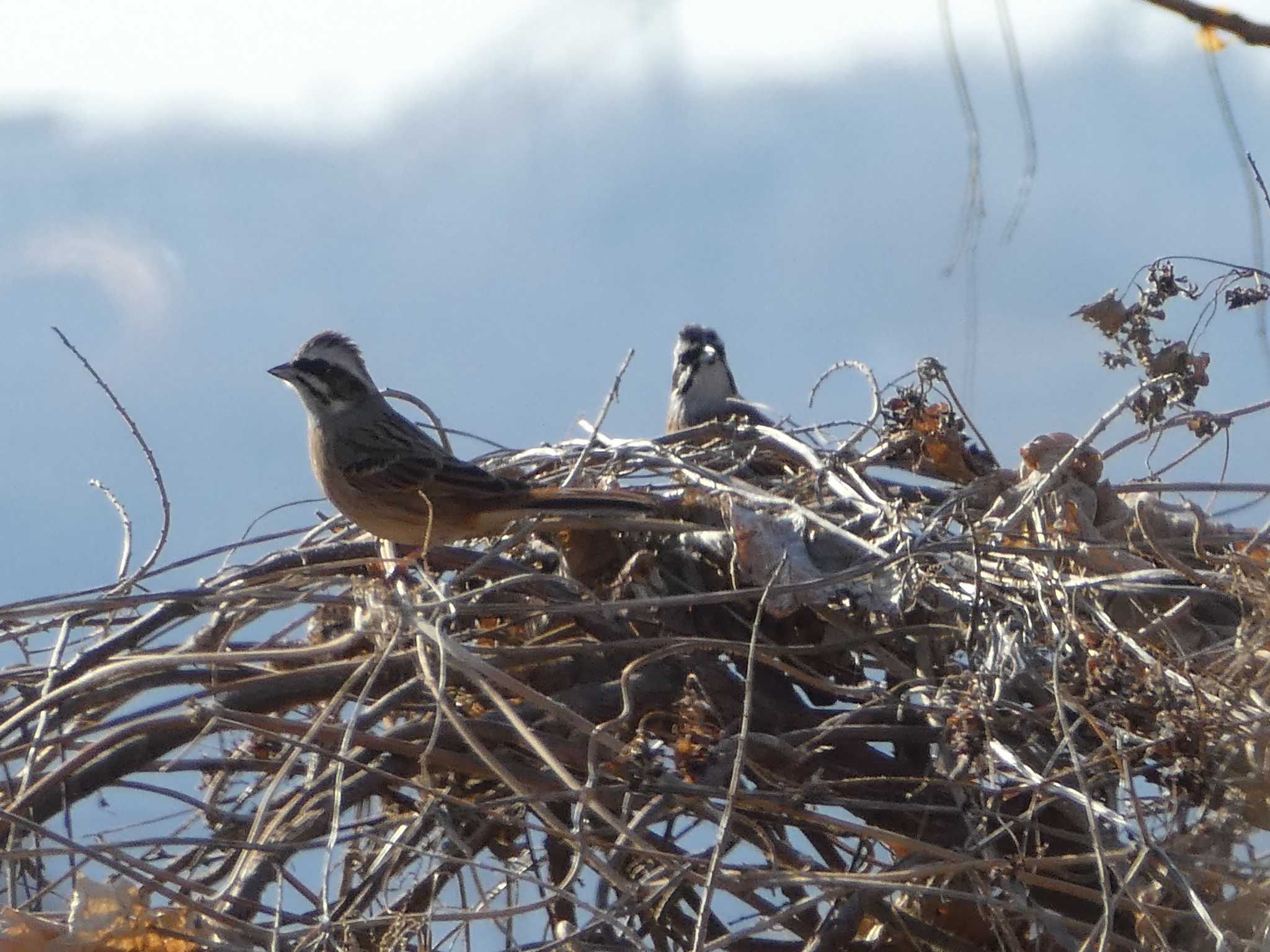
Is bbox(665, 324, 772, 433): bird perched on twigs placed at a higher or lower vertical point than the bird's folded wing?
higher

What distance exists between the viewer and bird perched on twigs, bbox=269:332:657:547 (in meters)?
4.29

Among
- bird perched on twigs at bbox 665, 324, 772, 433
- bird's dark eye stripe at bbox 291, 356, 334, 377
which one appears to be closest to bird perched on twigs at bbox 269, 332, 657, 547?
bird's dark eye stripe at bbox 291, 356, 334, 377

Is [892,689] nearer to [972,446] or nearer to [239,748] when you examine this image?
[972,446]

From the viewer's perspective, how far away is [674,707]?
359 centimetres

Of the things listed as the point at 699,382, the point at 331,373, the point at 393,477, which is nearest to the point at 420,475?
the point at 393,477

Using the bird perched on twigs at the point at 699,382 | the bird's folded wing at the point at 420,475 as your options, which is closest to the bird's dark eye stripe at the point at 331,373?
the bird's folded wing at the point at 420,475

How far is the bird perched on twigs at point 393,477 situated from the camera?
4.29 metres

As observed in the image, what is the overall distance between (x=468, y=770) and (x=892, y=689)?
99 centimetres

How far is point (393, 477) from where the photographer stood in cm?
530

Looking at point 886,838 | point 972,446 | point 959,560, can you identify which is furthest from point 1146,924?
point 972,446

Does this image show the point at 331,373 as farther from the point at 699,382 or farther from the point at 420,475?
the point at 699,382

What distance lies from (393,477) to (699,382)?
3282mm

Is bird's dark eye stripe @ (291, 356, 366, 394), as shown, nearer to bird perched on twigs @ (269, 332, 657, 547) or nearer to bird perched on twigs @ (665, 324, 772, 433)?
bird perched on twigs @ (269, 332, 657, 547)

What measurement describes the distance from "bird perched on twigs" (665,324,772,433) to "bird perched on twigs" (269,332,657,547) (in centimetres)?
236
